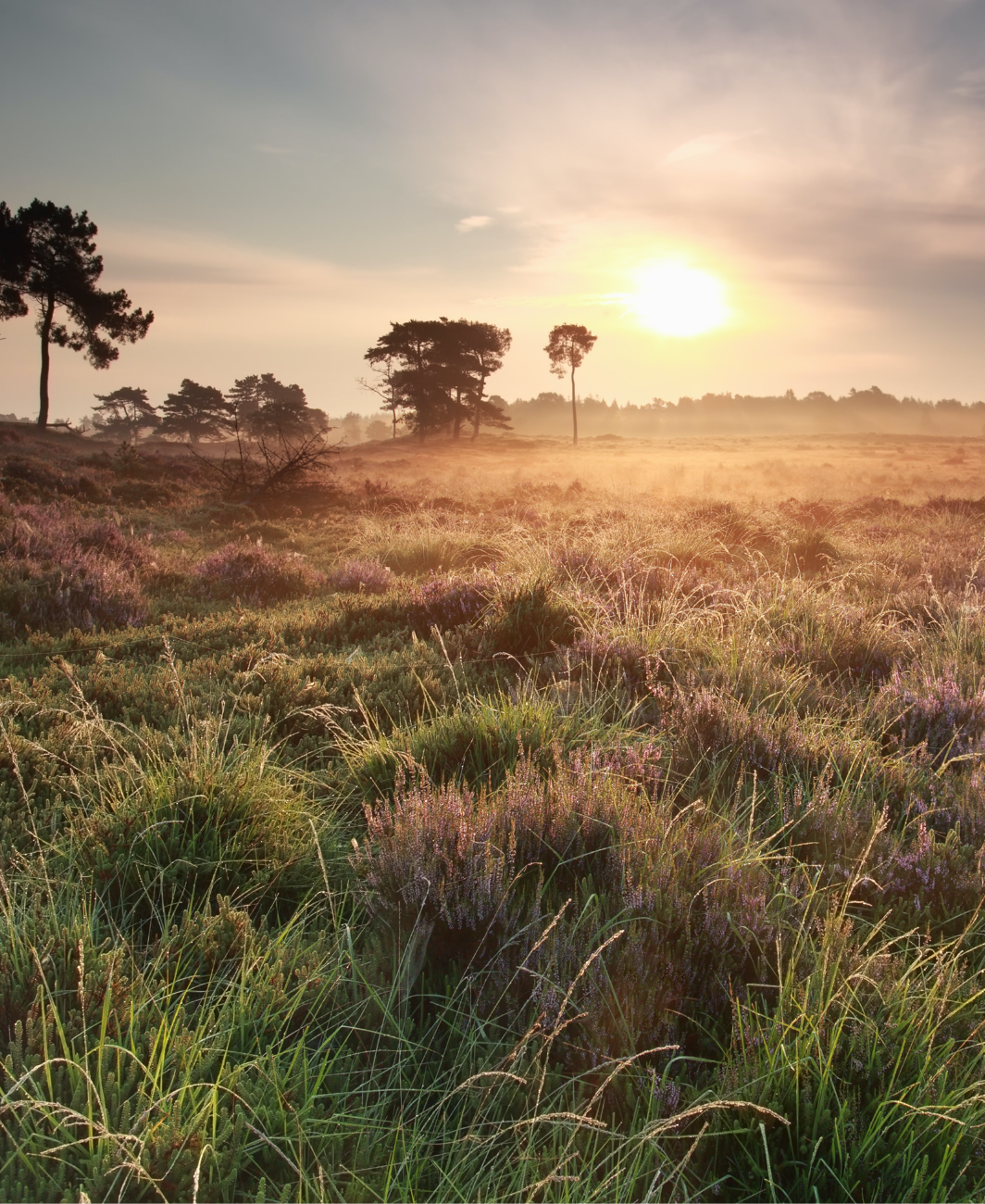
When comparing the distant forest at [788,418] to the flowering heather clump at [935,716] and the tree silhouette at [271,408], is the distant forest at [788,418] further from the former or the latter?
the flowering heather clump at [935,716]

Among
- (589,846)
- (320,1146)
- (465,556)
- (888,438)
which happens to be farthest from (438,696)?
(888,438)

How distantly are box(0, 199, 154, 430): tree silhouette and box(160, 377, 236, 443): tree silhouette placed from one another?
29.7 m

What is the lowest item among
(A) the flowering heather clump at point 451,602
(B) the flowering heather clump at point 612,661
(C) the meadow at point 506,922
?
(C) the meadow at point 506,922

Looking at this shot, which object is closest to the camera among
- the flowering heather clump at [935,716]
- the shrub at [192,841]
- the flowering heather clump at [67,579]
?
the shrub at [192,841]

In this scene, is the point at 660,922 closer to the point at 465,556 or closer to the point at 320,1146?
the point at 320,1146

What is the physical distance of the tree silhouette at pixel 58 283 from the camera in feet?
113

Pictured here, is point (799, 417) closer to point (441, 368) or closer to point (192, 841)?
point (441, 368)

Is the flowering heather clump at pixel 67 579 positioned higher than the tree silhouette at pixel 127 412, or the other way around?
the tree silhouette at pixel 127 412

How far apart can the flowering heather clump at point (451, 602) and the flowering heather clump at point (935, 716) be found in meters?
3.37

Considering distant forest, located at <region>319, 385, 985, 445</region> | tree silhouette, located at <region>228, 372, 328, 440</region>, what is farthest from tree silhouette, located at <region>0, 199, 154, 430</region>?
distant forest, located at <region>319, 385, 985, 445</region>

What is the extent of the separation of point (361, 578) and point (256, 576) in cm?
132

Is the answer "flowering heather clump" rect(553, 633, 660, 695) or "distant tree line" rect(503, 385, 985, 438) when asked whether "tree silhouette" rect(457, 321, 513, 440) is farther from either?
"distant tree line" rect(503, 385, 985, 438)

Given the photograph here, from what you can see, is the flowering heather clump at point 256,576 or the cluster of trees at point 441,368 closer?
the flowering heather clump at point 256,576

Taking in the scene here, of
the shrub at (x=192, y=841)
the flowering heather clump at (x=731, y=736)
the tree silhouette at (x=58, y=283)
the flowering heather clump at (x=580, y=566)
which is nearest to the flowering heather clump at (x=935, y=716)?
the flowering heather clump at (x=731, y=736)
